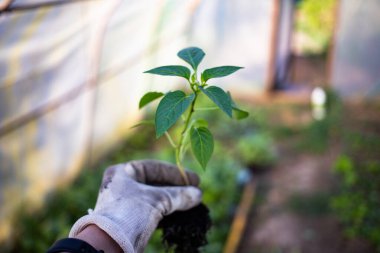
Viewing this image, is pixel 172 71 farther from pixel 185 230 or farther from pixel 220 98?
pixel 185 230

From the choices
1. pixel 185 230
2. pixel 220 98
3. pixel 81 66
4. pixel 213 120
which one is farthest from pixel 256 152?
pixel 220 98

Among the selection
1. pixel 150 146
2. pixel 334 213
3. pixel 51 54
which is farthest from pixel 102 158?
pixel 334 213

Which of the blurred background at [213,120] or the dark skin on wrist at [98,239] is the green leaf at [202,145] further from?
the blurred background at [213,120]

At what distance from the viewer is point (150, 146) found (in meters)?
5.72

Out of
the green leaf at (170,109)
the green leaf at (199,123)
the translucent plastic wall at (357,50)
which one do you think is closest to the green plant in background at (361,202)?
the green leaf at (199,123)

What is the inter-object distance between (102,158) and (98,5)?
1929 millimetres

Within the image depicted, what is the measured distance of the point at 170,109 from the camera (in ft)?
3.79

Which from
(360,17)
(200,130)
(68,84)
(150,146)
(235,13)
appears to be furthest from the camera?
(235,13)

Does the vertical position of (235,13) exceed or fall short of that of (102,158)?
it exceeds it

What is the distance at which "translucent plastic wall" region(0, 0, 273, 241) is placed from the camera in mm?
3420

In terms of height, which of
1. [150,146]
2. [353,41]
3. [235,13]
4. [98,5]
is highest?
[98,5]

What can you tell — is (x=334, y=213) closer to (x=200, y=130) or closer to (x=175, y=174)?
(x=175, y=174)

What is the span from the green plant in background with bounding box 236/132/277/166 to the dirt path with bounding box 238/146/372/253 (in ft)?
0.50

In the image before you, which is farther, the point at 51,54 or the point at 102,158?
the point at 102,158
